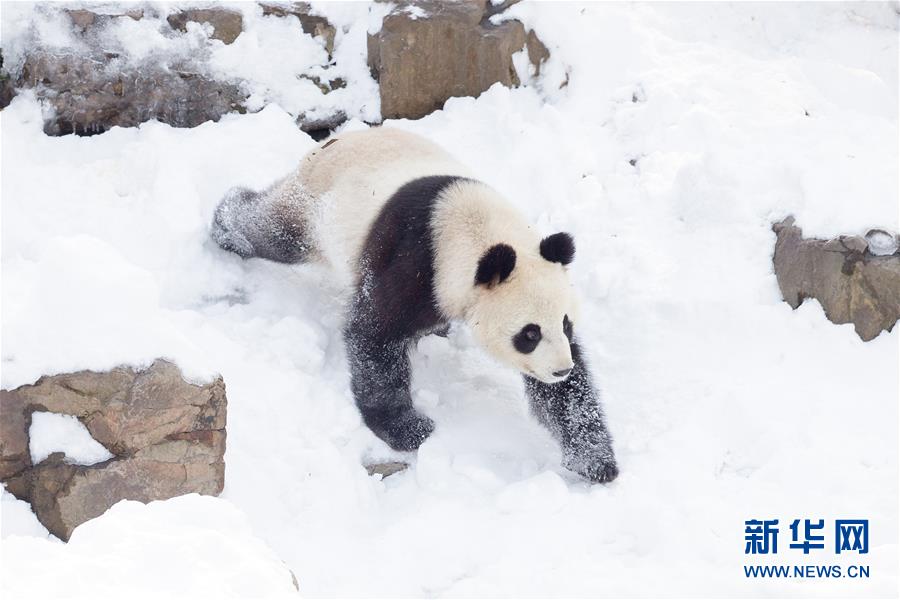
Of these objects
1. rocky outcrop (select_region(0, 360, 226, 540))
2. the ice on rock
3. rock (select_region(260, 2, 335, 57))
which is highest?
rock (select_region(260, 2, 335, 57))

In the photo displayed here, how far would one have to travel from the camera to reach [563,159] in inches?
261

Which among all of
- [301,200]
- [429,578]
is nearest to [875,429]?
[429,578]

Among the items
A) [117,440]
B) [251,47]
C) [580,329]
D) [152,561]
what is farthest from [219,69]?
[152,561]

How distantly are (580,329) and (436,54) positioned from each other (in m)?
2.66

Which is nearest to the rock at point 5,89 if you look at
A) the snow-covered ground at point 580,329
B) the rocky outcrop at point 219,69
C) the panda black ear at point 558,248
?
the rocky outcrop at point 219,69

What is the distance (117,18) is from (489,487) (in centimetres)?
442

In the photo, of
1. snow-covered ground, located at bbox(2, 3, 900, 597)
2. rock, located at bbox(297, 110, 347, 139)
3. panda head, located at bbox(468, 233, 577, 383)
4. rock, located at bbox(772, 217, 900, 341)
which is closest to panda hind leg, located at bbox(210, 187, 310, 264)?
snow-covered ground, located at bbox(2, 3, 900, 597)

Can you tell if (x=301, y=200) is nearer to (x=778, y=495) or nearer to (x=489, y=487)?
(x=489, y=487)

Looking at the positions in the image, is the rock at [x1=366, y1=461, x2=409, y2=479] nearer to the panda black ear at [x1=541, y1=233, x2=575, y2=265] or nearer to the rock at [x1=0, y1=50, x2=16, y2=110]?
the panda black ear at [x1=541, y1=233, x2=575, y2=265]

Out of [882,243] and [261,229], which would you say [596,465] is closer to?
[882,243]

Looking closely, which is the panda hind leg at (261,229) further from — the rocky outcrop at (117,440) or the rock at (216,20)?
the rocky outcrop at (117,440)

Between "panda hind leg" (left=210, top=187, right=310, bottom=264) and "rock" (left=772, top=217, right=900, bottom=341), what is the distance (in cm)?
288

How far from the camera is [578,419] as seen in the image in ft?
15.6

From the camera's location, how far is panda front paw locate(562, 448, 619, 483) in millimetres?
4578
